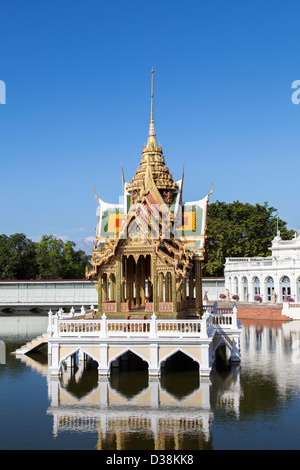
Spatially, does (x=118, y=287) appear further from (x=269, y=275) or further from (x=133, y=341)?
(x=269, y=275)


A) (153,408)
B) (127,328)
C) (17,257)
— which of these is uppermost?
(17,257)

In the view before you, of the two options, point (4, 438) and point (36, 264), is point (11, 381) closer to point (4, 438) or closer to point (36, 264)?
point (4, 438)

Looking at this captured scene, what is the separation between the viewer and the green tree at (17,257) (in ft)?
224

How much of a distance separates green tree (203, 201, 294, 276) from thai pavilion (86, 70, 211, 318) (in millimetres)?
36662

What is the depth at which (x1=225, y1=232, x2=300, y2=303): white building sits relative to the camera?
4918cm

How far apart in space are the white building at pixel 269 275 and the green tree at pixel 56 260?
25.1 meters

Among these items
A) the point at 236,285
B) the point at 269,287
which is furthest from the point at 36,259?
the point at 269,287

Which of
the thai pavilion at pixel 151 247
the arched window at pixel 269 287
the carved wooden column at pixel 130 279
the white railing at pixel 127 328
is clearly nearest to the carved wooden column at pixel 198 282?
the thai pavilion at pixel 151 247

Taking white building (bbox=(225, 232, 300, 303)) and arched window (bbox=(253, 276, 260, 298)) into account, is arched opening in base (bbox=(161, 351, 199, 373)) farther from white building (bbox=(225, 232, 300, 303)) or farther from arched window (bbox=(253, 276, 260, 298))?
arched window (bbox=(253, 276, 260, 298))

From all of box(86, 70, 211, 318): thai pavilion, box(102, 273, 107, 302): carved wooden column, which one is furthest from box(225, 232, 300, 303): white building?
box(102, 273, 107, 302): carved wooden column

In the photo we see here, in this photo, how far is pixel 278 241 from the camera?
184 feet

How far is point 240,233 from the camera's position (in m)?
63.1

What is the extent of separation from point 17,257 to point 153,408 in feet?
187
